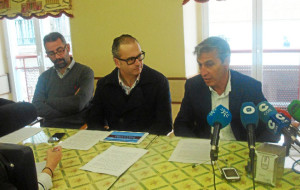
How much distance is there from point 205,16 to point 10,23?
2866 millimetres

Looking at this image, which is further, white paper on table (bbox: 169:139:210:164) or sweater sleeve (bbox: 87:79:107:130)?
sweater sleeve (bbox: 87:79:107:130)

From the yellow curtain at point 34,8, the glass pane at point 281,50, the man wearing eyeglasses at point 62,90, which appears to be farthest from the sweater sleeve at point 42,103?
the glass pane at point 281,50

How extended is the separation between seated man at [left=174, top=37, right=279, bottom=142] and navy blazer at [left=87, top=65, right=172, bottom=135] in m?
0.22

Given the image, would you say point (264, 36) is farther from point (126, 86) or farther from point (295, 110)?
point (295, 110)

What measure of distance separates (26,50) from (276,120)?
4.02 m

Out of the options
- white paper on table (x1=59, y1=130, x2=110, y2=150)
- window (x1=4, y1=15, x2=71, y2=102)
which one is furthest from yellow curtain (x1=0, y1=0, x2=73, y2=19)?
white paper on table (x1=59, y1=130, x2=110, y2=150)

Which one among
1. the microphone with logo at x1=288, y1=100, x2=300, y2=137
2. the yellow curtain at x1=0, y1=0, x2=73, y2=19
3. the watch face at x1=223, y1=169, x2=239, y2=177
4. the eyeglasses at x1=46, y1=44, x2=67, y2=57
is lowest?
the watch face at x1=223, y1=169, x2=239, y2=177

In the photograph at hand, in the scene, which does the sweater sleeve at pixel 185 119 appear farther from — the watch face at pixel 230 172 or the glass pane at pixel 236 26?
the glass pane at pixel 236 26

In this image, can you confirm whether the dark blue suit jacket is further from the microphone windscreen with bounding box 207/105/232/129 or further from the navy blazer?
the microphone windscreen with bounding box 207/105/232/129

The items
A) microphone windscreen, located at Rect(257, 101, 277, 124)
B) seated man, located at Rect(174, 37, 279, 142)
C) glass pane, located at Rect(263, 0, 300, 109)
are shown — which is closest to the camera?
microphone windscreen, located at Rect(257, 101, 277, 124)

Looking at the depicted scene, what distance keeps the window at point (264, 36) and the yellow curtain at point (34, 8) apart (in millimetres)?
1493

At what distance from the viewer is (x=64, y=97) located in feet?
8.70

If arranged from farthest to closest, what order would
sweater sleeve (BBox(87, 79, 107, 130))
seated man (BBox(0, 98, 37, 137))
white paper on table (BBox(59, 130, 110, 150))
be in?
sweater sleeve (BBox(87, 79, 107, 130)) → white paper on table (BBox(59, 130, 110, 150)) → seated man (BBox(0, 98, 37, 137))

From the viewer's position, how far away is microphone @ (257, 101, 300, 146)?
111 centimetres
